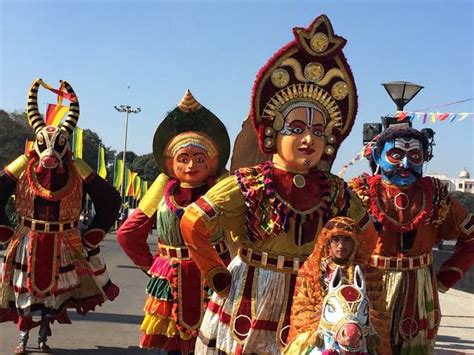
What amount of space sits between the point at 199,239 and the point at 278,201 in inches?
19.4

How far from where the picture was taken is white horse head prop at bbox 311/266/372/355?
109 inches

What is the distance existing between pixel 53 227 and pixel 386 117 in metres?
4.16

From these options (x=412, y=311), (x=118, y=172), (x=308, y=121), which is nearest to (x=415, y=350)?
(x=412, y=311)

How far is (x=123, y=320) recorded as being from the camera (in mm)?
7496

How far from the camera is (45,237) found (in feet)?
18.5

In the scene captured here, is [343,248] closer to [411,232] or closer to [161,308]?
[411,232]

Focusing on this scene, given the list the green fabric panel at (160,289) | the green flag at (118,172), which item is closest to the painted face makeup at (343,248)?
the green fabric panel at (160,289)

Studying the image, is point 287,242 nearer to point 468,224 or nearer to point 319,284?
point 319,284

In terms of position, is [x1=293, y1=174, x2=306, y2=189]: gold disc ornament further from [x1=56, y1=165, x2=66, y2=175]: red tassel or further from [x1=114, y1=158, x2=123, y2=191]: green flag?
[x1=114, y1=158, x2=123, y2=191]: green flag

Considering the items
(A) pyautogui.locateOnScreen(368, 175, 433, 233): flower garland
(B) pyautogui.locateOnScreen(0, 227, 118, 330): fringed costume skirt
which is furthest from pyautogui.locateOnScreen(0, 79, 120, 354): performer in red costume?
(A) pyautogui.locateOnScreen(368, 175, 433, 233): flower garland

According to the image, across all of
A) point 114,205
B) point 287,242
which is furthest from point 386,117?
point 287,242

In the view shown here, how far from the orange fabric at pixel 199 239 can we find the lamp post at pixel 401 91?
19.2 ft

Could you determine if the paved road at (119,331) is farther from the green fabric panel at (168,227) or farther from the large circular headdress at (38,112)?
the large circular headdress at (38,112)

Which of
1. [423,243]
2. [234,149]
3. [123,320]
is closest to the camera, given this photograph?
[423,243]
